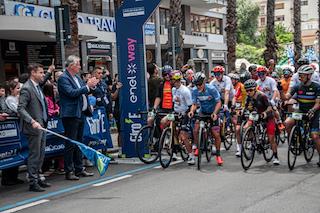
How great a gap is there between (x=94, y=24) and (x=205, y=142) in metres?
16.7

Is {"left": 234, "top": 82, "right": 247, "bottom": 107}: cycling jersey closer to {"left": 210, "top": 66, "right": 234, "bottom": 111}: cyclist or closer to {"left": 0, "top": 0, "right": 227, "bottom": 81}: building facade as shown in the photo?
{"left": 210, "top": 66, "right": 234, "bottom": 111}: cyclist

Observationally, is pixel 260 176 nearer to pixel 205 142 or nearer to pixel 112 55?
pixel 205 142

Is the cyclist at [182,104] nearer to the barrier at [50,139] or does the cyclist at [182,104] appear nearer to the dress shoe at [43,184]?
the barrier at [50,139]

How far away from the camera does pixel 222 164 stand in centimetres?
985

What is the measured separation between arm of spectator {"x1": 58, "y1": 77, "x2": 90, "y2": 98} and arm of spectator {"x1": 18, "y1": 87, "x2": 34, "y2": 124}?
2.56ft

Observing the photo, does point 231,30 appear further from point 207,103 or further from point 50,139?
point 50,139

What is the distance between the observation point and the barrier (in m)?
8.40

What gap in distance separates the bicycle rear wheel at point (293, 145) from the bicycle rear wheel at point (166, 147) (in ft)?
7.81

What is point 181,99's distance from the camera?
10422mm

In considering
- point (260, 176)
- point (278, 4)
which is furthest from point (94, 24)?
point (278, 4)

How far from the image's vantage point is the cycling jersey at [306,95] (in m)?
9.31

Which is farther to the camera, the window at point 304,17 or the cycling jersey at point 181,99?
the window at point 304,17

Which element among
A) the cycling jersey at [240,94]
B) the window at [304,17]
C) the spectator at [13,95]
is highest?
the window at [304,17]

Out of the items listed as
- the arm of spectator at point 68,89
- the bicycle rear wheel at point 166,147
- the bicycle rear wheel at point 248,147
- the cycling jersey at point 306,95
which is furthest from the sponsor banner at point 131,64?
the cycling jersey at point 306,95
